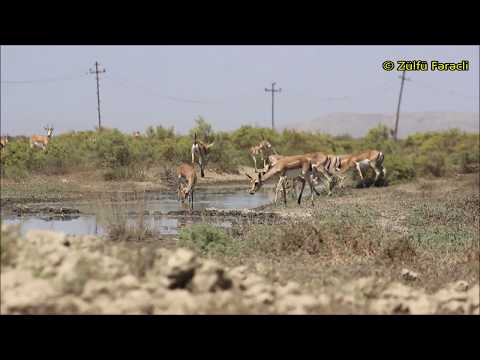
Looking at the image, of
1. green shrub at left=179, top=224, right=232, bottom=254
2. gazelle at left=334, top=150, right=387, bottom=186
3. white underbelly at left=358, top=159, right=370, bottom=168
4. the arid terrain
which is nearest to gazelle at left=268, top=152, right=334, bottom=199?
gazelle at left=334, top=150, right=387, bottom=186

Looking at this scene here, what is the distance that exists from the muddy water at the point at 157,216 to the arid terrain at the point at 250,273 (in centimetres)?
261

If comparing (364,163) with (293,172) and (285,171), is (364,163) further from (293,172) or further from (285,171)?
(285,171)

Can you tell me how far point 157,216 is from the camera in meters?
21.0

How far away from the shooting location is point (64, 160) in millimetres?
34219

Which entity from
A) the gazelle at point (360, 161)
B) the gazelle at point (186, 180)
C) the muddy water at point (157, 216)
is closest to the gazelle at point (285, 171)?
the muddy water at point (157, 216)

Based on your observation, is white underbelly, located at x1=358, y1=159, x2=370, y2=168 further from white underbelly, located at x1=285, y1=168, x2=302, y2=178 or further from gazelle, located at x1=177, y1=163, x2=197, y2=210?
gazelle, located at x1=177, y1=163, x2=197, y2=210

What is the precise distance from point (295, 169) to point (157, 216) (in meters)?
5.43

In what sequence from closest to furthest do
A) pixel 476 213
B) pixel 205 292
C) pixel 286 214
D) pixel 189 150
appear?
pixel 205 292, pixel 476 213, pixel 286 214, pixel 189 150

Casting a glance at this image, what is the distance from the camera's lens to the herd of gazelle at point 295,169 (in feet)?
79.3

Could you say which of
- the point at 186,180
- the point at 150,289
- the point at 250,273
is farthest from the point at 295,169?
the point at 150,289

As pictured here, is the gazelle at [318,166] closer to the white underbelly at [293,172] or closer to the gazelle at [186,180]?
the white underbelly at [293,172]
